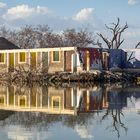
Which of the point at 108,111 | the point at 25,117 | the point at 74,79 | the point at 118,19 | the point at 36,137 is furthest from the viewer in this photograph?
the point at 118,19

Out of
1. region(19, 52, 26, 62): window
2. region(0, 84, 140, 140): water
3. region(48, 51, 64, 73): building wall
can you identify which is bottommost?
region(0, 84, 140, 140): water

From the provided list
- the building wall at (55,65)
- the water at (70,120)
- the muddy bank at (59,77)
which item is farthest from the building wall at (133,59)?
the water at (70,120)

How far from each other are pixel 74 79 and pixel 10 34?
49.5 meters

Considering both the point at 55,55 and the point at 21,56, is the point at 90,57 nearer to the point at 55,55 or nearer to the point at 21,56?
the point at 55,55

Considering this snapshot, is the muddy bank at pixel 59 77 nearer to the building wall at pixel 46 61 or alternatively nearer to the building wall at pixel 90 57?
the building wall at pixel 46 61

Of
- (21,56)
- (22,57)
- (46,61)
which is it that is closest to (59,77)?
(46,61)

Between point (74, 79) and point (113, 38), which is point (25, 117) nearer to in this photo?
point (74, 79)

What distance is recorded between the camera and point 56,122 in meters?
15.8

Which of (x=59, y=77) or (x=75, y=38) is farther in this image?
(x=75, y=38)

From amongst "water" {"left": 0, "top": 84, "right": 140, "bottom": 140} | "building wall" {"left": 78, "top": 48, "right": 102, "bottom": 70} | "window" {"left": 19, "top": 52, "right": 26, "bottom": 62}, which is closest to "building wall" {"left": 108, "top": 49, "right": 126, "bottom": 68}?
"building wall" {"left": 78, "top": 48, "right": 102, "bottom": 70}

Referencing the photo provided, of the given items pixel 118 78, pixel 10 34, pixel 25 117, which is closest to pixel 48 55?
pixel 118 78

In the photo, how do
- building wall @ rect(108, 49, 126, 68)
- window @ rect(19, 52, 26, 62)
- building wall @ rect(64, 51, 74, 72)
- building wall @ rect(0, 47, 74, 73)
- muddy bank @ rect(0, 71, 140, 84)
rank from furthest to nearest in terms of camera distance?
building wall @ rect(108, 49, 126, 68), window @ rect(19, 52, 26, 62), building wall @ rect(0, 47, 74, 73), building wall @ rect(64, 51, 74, 72), muddy bank @ rect(0, 71, 140, 84)

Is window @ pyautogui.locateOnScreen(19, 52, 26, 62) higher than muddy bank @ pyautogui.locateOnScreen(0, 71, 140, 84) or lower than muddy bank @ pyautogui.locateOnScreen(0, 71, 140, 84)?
higher

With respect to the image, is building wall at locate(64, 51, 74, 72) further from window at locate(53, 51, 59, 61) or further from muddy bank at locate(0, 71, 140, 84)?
muddy bank at locate(0, 71, 140, 84)
